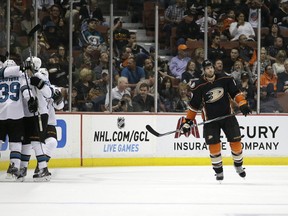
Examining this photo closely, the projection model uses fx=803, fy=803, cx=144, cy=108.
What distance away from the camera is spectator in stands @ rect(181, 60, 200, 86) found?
12.1 metres

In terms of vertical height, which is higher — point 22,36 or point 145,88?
point 22,36

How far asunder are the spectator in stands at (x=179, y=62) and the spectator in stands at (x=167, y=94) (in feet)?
0.53

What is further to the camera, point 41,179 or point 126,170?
point 126,170

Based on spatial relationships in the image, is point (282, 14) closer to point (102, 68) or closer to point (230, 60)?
point (230, 60)

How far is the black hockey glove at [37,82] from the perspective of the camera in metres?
8.70

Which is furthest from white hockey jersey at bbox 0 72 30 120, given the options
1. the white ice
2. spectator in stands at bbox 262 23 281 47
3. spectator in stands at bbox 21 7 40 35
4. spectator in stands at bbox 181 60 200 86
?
spectator in stands at bbox 262 23 281 47

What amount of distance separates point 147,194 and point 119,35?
4992mm

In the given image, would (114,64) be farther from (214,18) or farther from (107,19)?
(214,18)

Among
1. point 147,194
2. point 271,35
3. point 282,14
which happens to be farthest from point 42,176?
point 282,14

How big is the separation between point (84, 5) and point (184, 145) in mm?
2562

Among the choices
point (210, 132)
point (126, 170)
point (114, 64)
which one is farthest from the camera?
point (114, 64)

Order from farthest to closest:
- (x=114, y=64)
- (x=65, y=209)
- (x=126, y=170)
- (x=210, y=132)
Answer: (x=114, y=64), (x=126, y=170), (x=210, y=132), (x=65, y=209)

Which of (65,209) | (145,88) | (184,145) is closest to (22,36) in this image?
(145,88)

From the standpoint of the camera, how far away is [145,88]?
1188 centimetres
